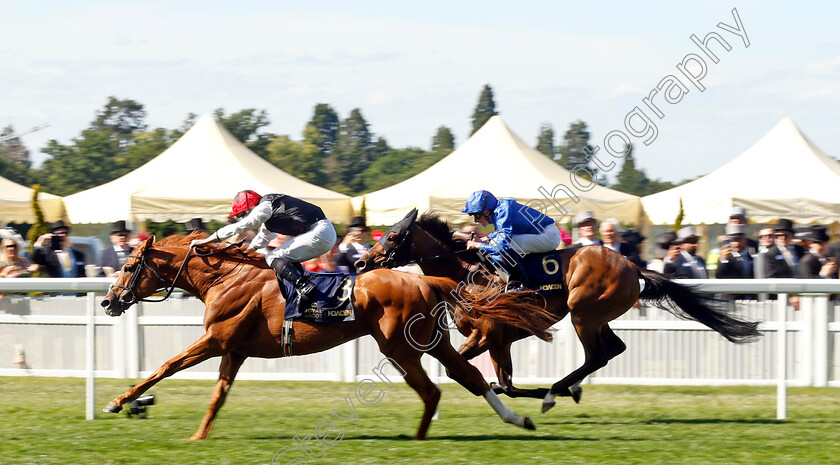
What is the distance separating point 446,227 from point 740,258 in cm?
344

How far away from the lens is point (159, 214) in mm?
14633

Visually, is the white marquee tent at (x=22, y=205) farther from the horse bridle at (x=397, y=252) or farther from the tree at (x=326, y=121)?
the tree at (x=326, y=121)

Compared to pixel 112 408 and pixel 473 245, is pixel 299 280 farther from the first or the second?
pixel 473 245

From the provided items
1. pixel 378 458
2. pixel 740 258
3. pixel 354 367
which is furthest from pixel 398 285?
pixel 740 258

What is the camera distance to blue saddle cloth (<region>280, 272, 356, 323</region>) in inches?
249

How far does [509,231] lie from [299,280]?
1756 millimetres

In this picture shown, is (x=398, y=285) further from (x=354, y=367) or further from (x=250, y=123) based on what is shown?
(x=250, y=123)

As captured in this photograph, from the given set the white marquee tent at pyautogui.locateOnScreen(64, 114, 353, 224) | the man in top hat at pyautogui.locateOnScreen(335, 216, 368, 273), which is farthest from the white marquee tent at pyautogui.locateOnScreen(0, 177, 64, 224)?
the man in top hat at pyautogui.locateOnScreen(335, 216, 368, 273)

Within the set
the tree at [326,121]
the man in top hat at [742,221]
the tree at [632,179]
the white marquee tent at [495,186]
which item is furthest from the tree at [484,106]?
the man in top hat at [742,221]

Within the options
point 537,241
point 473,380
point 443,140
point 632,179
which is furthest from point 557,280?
point 443,140

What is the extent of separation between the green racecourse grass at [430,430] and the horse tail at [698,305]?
60 cm

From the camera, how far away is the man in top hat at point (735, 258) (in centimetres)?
945

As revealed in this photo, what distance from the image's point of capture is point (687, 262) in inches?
370

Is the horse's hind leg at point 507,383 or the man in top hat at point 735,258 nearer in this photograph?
the horse's hind leg at point 507,383
